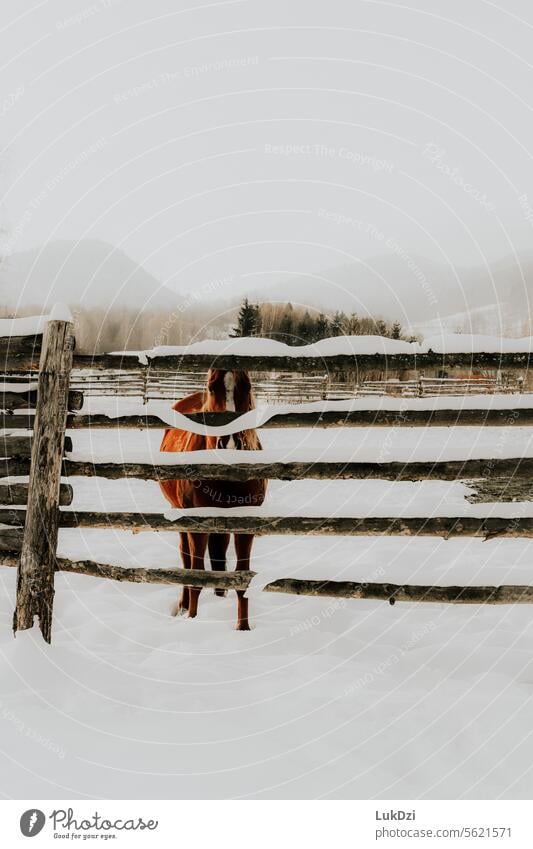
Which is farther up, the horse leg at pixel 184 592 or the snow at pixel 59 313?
the snow at pixel 59 313

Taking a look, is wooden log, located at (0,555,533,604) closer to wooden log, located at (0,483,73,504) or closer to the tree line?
wooden log, located at (0,483,73,504)

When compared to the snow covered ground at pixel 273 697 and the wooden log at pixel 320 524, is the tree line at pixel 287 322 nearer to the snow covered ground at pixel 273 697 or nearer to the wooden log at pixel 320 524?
the snow covered ground at pixel 273 697

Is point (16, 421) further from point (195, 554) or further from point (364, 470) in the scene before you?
point (364, 470)

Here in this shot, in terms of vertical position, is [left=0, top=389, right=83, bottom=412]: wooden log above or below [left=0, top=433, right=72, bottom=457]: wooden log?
above

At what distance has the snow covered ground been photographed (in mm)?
2408

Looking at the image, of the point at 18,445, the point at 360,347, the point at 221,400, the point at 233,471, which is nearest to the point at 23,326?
the point at 18,445

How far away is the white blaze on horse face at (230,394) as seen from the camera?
3569 mm

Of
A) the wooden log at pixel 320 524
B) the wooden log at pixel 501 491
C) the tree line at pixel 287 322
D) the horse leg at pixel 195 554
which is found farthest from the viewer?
the tree line at pixel 287 322

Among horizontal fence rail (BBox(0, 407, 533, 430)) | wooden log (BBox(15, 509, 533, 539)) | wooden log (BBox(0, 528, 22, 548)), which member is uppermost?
horizontal fence rail (BBox(0, 407, 533, 430))

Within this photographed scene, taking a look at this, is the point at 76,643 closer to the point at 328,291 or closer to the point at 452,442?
the point at 328,291

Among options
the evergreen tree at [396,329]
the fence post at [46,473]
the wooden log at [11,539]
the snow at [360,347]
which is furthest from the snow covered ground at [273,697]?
the evergreen tree at [396,329]

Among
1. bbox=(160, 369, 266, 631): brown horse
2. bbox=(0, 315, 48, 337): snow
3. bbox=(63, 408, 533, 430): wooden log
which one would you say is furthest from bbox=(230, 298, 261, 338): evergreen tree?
bbox=(63, 408, 533, 430): wooden log

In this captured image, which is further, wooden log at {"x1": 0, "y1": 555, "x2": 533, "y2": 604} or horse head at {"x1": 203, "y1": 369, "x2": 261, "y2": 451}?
horse head at {"x1": 203, "y1": 369, "x2": 261, "y2": 451}
